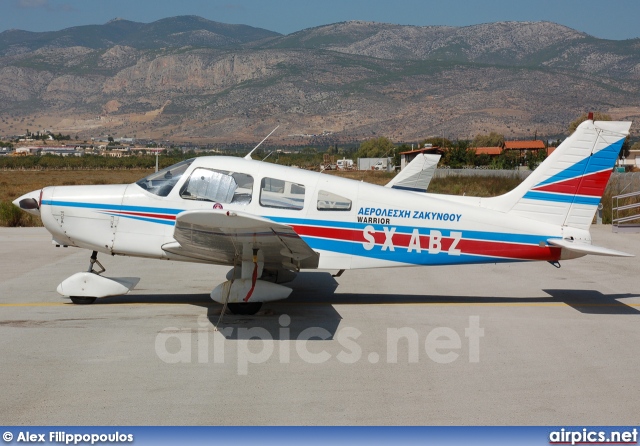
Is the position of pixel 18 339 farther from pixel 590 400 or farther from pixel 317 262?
pixel 590 400

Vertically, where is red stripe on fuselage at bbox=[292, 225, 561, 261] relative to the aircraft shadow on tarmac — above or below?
above

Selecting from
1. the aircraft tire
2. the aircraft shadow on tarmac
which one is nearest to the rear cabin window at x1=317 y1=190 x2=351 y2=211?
the aircraft shadow on tarmac

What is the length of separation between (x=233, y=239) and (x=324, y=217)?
1.53 m

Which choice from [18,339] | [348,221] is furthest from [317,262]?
[18,339]

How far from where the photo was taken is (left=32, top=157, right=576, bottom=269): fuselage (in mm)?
9766

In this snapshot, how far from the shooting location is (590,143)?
10.2 meters

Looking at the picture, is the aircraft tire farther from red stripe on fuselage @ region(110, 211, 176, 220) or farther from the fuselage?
red stripe on fuselage @ region(110, 211, 176, 220)

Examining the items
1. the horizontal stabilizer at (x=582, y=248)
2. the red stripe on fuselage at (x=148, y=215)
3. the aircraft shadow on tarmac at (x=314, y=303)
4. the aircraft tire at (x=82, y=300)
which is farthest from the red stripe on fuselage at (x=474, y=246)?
the aircraft tire at (x=82, y=300)

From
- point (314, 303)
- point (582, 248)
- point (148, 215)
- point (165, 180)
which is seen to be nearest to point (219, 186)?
point (165, 180)

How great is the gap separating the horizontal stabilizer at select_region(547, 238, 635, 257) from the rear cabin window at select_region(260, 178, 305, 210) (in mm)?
3371

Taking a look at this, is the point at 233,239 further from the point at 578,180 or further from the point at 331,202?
the point at 578,180

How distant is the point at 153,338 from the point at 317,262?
7.94ft

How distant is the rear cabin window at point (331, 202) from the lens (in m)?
9.90

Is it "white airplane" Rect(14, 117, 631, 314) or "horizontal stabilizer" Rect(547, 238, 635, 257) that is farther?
"white airplane" Rect(14, 117, 631, 314)
